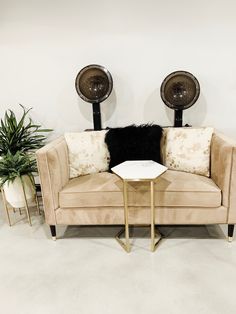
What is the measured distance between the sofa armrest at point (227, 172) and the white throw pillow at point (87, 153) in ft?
3.28

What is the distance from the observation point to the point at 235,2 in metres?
2.49

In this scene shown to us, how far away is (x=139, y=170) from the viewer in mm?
1903

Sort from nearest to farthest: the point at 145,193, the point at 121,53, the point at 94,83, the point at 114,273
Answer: the point at 114,273, the point at 145,193, the point at 94,83, the point at 121,53

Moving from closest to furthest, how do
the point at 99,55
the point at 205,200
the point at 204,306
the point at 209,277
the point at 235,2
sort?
the point at 204,306, the point at 209,277, the point at 205,200, the point at 235,2, the point at 99,55

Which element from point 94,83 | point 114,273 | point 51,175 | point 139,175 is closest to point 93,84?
point 94,83

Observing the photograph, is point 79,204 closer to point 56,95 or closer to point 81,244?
point 81,244

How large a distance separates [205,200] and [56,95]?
1.93m

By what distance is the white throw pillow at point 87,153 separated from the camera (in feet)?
7.81

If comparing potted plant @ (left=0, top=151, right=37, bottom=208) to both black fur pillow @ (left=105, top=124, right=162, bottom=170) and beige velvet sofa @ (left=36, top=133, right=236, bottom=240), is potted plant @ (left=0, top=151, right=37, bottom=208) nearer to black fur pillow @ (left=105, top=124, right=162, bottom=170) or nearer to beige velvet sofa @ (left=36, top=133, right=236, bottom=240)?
beige velvet sofa @ (left=36, top=133, right=236, bottom=240)

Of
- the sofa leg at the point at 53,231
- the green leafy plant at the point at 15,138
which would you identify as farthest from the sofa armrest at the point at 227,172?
the green leafy plant at the point at 15,138

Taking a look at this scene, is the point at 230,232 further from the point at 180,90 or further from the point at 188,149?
the point at 180,90

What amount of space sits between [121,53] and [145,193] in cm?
156

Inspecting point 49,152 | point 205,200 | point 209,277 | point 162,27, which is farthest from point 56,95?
point 209,277

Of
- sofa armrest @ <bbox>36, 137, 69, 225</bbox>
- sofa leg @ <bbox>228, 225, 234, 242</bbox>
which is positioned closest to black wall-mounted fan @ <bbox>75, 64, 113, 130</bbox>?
sofa armrest @ <bbox>36, 137, 69, 225</bbox>
